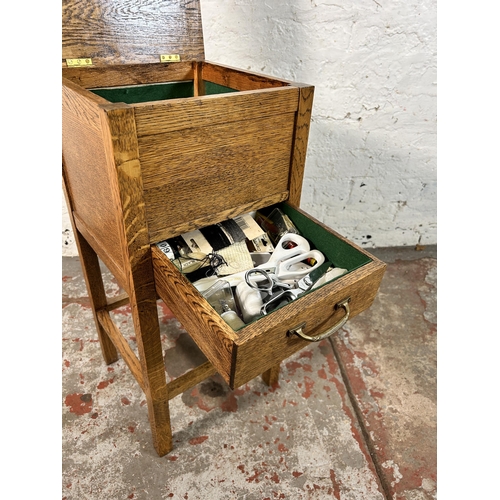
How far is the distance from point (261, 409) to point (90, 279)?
82cm

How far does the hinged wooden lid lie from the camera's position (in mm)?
1047

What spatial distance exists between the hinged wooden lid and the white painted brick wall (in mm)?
466

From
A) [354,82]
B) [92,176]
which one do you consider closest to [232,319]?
[92,176]

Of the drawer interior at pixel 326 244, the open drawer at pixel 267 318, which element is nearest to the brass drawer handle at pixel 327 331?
the open drawer at pixel 267 318

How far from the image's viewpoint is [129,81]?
47.4 inches

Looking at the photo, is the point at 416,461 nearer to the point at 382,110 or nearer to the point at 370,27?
the point at 382,110

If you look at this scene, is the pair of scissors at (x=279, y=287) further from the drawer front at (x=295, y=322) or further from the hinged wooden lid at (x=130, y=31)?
the hinged wooden lid at (x=130, y=31)

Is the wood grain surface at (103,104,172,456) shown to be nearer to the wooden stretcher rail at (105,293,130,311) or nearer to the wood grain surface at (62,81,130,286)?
the wood grain surface at (62,81,130,286)

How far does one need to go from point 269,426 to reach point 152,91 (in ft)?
4.16

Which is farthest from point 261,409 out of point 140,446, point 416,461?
point 416,461

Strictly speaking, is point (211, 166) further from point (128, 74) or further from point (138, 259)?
point (128, 74)

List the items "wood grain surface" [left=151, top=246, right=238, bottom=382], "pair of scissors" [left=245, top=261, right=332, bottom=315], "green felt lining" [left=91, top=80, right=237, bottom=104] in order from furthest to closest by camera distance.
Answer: "green felt lining" [left=91, top=80, right=237, bottom=104]
"pair of scissors" [left=245, top=261, right=332, bottom=315]
"wood grain surface" [left=151, top=246, right=238, bottom=382]

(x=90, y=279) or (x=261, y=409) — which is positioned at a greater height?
(x=90, y=279)

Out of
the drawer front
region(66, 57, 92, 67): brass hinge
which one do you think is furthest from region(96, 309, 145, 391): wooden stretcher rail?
region(66, 57, 92, 67): brass hinge
